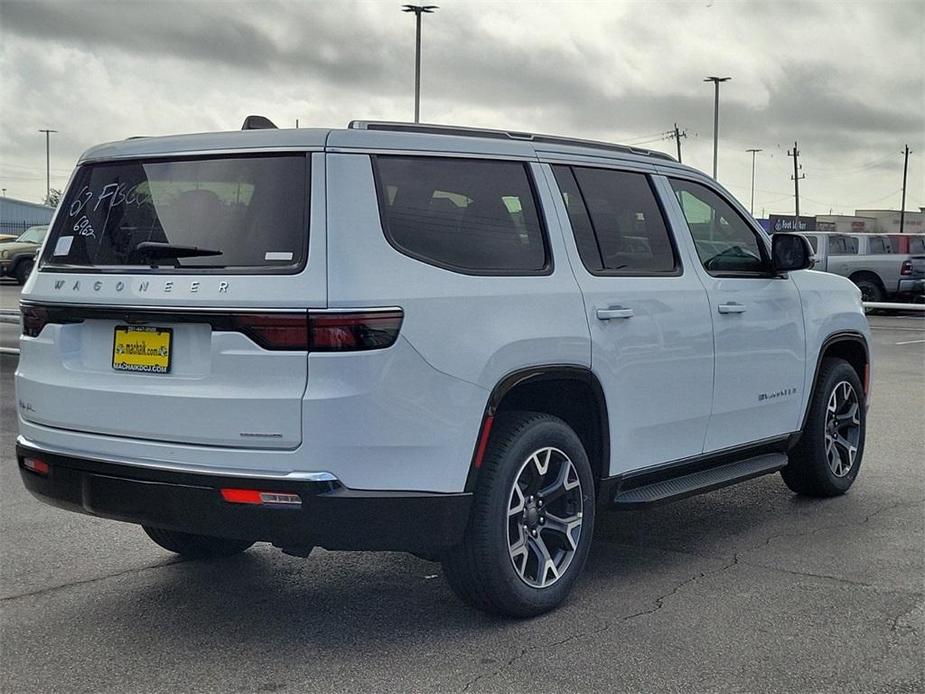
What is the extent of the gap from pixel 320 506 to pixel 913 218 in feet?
A: 391

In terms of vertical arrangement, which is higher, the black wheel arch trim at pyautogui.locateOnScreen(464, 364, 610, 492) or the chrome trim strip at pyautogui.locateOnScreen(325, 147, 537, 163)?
the chrome trim strip at pyautogui.locateOnScreen(325, 147, 537, 163)

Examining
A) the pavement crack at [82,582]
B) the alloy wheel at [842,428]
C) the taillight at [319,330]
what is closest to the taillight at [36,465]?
the pavement crack at [82,582]

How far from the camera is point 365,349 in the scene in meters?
4.18

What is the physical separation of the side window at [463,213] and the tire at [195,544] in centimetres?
180

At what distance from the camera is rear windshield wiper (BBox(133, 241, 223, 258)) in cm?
442

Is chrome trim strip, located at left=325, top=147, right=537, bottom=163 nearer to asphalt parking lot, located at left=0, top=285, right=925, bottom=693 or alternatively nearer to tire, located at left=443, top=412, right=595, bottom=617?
tire, located at left=443, top=412, right=595, bottom=617

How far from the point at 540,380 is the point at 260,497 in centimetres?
123

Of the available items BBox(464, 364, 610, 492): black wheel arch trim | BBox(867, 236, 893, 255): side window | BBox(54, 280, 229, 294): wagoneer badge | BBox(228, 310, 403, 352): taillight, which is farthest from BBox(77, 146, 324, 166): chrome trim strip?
BBox(867, 236, 893, 255): side window

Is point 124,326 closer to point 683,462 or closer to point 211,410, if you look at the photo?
point 211,410

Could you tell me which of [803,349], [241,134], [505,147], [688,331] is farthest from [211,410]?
[803,349]

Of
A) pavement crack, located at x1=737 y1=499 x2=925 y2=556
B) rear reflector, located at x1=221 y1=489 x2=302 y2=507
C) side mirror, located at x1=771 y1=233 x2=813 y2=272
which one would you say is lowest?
pavement crack, located at x1=737 y1=499 x2=925 y2=556

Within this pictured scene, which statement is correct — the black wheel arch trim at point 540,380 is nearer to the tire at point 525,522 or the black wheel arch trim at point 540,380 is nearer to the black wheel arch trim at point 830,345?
the tire at point 525,522

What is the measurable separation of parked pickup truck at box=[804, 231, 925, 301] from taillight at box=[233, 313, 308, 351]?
23.3 meters

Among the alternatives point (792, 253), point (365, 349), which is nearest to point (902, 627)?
point (792, 253)
